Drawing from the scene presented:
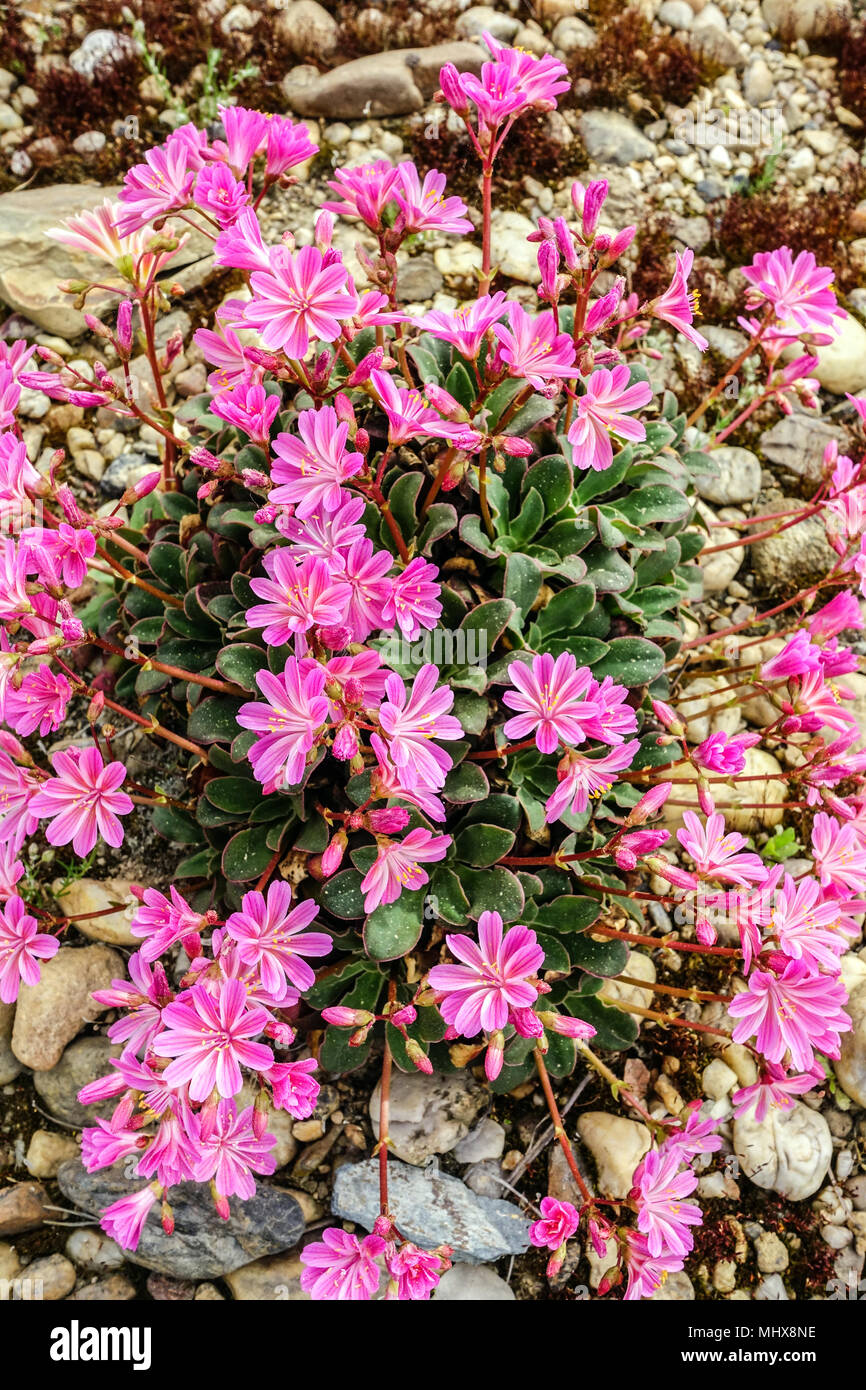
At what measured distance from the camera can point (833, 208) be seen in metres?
4.91

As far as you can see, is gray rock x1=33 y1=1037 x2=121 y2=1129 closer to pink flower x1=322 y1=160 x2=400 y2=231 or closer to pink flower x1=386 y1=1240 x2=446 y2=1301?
pink flower x1=386 y1=1240 x2=446 y2=1301

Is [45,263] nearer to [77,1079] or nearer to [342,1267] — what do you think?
[77,1079]

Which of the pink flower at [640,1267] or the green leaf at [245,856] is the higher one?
the green leaf at [245,856]

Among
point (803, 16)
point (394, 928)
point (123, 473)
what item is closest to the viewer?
point (394, 928)

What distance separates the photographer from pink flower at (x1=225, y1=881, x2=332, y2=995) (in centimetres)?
226

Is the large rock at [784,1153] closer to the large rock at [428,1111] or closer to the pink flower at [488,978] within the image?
the large rock at [428,1111]

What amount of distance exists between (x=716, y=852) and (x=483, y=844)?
63 cm

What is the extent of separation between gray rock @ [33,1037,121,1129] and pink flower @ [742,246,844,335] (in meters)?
3.02

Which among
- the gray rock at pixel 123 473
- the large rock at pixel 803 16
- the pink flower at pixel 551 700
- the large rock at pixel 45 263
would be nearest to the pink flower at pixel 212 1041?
the pink flower at pixel 551 700

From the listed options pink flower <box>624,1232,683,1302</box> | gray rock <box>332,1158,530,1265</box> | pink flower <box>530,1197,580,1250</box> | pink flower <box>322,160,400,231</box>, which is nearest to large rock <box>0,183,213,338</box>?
pink flower <box>322,160,400,231</box>

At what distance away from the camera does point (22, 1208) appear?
2992 millimetres

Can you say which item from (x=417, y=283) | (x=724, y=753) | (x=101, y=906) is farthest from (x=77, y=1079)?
(x=417, y=283)

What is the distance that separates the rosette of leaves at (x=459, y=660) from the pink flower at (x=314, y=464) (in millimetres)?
479

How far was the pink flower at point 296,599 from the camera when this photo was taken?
2.28 m
